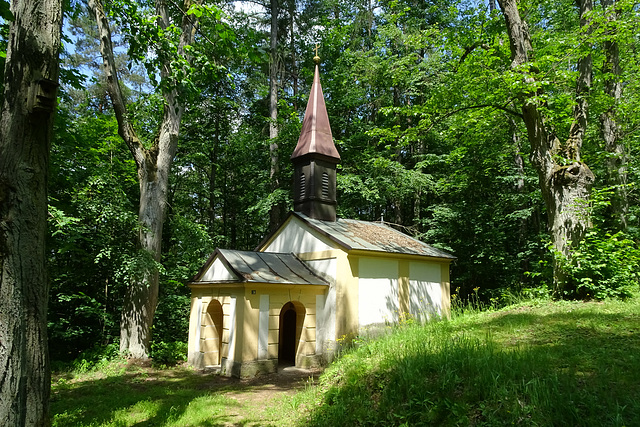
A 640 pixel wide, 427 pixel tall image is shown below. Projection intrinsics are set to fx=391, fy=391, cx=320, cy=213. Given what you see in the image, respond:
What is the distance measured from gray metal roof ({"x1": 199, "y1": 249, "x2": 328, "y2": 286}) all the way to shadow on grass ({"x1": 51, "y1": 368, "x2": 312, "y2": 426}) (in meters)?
2.48

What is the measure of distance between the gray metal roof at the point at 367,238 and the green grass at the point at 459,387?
4.25 meters

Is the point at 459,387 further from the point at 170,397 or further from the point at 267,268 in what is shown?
the point at 267,268

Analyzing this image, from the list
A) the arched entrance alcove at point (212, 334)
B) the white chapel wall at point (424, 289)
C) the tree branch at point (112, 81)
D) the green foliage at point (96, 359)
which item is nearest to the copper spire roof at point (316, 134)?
the white chapel wall at point (424, 289)

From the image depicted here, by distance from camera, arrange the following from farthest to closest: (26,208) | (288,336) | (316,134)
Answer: (316,134)
(288,336)
(26,208)

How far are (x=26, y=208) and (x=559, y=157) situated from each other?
948cm

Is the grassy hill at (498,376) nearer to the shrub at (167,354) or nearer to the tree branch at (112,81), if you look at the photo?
the shrub at (167,354)

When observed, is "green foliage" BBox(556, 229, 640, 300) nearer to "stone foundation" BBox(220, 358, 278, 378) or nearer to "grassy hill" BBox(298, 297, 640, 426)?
"grassy hill" BBox(298, 297, 640, 426)

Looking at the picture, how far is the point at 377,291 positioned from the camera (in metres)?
12.1

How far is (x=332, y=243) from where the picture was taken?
38.7 ft

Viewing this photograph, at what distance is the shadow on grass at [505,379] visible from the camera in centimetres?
377

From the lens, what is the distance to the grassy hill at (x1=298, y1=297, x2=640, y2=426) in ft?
12.5

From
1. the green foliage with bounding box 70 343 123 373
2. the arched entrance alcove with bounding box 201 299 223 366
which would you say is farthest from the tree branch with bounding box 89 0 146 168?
the green foliage with bounding box 70 343 123 373

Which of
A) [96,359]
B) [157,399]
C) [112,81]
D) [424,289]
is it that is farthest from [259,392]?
[112,81]

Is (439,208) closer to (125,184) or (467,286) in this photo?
(467,286)
